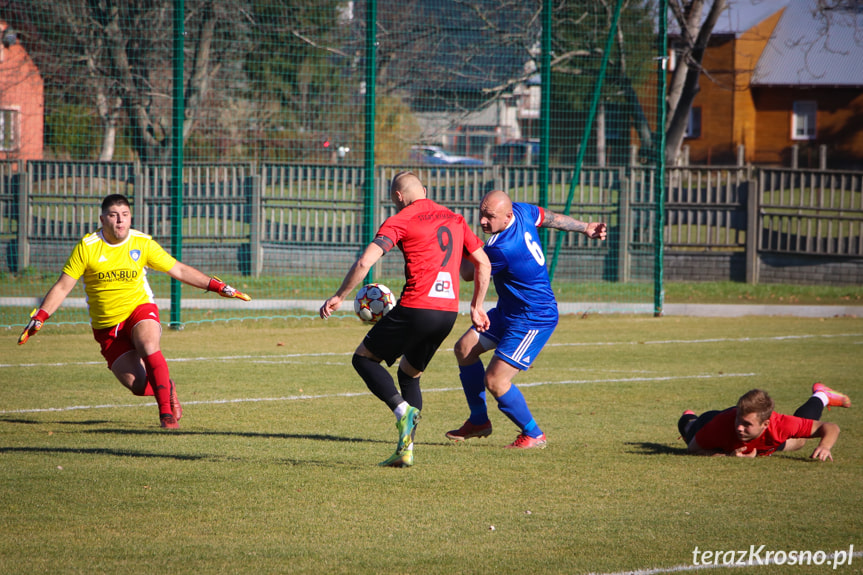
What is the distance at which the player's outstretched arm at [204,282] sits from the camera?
7.21 meters

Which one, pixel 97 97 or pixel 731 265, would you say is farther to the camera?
pixel 731 265

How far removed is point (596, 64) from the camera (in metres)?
18.1

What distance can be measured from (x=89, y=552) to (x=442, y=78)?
44.6 feet

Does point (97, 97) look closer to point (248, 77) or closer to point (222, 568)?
point (248, 77)

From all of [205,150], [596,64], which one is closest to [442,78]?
[596,64]

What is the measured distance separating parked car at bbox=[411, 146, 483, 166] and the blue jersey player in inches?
391

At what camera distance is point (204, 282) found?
24.6ft

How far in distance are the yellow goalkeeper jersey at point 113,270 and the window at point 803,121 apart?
43.5 m

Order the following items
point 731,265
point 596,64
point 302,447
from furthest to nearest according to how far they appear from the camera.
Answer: point 731,265 < point 596,64 < point 302,447

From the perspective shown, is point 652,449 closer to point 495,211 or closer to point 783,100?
point 495,211

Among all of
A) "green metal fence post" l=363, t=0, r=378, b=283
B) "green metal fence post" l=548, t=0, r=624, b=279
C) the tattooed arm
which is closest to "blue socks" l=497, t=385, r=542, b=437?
the tattooed arm

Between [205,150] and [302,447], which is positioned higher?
[205,150]

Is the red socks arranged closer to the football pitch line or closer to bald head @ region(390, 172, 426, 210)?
the football pitch line

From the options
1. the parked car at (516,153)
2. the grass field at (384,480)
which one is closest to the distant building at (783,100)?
the parked car at (516,153)
